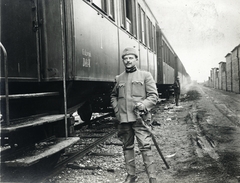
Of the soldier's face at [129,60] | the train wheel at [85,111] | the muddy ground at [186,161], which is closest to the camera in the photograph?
the soldier's face at [129,60]

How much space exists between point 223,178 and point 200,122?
179 inches

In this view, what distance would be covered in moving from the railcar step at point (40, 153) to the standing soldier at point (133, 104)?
723mm

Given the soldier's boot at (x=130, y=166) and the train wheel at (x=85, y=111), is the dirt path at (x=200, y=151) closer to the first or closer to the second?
the soldier's boot at (x=130, y=166)

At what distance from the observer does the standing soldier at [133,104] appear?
3.00 metres

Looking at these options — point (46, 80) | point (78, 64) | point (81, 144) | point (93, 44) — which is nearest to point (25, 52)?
point (46, 80)

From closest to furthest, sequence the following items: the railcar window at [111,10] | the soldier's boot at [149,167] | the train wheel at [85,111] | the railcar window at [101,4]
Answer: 1. the soldier's boot at [149,167]
2. the railcar window at [101,4]
3. the railcar window at [111,10]
4. the train wheel at [85,111]

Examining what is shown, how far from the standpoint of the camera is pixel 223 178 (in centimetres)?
326

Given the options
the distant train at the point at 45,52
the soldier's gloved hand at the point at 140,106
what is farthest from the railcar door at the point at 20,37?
the soldier's gloved hand at the point at 140,106

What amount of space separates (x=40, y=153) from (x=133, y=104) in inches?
45.5

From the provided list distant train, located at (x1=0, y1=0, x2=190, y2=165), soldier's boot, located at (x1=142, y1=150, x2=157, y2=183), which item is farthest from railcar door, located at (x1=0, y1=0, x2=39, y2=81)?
soldier's boot, located at (x1=142, y1=150, x2=157, y2=183)

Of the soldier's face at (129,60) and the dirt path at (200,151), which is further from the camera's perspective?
the dirt path at (200,151)

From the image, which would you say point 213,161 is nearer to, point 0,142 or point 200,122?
point 0,142

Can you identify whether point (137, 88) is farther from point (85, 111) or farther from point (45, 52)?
point (85, 111)

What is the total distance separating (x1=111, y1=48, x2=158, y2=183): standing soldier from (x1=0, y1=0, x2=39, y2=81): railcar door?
129 cm
